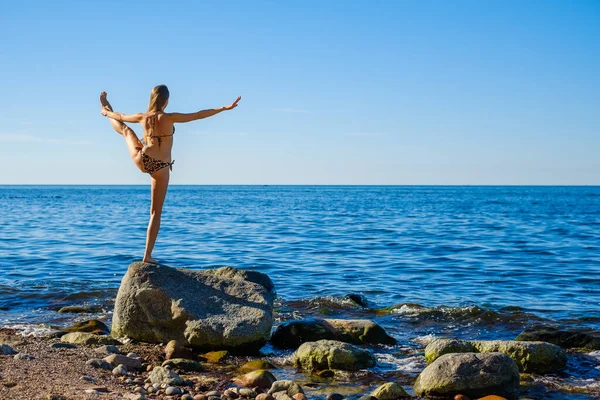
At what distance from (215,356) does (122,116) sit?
3.87m

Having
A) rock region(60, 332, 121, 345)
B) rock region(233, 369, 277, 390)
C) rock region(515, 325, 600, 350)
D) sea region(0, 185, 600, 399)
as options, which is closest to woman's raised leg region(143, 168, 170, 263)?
rock region(60, 332, 121, 345)

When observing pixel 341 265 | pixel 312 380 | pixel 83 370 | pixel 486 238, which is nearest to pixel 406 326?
pixel 312 380

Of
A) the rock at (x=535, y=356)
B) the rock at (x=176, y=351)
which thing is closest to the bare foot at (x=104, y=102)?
the rock at (x=176, y=351)

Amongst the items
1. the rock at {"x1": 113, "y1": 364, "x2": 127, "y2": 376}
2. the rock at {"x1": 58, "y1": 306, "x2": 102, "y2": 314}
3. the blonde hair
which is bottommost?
the rock at {"x1": 58, "y1": 306, "x2": 102, "y2": 314}

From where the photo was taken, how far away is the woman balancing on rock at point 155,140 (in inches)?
382

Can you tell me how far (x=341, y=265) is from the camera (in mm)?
20500

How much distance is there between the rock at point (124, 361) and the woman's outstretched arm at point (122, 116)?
3452 mm

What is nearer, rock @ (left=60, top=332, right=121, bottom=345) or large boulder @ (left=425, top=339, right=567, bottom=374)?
large boulder @ (left=425, top=339, right=567, bottom=374)

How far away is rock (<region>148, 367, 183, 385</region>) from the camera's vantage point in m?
7.89

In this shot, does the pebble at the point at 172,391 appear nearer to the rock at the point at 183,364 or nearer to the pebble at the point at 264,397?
the pebble at the point at 264,397

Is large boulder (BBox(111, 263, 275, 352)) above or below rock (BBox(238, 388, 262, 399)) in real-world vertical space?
above

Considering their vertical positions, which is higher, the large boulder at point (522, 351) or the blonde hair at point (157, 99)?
the blonde hair at point (157, 99)

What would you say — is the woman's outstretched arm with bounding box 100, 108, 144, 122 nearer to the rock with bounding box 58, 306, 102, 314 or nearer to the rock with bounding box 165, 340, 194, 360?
the rock with bounding box 165, 340, 194, 360

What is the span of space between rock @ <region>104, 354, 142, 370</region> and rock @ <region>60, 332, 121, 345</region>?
1.28 meters
